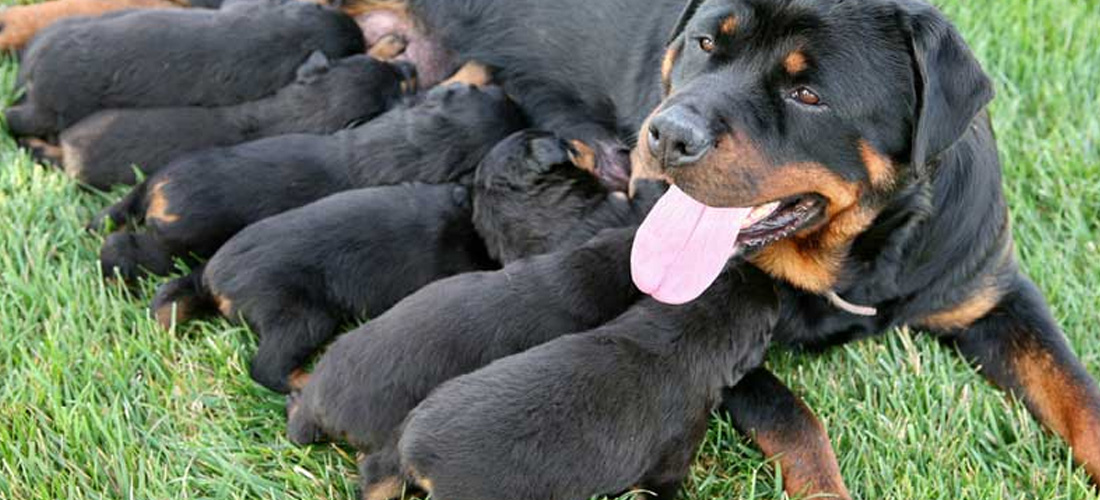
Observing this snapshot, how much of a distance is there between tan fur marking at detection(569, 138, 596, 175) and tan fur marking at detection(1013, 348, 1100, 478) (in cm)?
129

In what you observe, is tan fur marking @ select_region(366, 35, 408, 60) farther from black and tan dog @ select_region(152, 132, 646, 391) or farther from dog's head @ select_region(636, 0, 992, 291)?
dog's head @ select_region(636, 0, 992, 291)

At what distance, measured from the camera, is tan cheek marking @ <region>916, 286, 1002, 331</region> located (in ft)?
10.9

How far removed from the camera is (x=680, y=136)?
2734 millimetres

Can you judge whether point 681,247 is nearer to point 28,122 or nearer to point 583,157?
point 583,157

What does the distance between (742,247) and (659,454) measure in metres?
0.60

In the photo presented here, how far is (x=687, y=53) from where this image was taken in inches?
121

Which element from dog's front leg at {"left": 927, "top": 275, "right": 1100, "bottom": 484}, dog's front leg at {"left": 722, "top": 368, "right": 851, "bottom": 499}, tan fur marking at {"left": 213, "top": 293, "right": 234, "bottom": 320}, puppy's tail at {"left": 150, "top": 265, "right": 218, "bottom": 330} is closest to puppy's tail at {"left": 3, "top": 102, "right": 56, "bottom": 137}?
puppy's tail at {"left": 150, "top": 265, "right": 218, "bottom": 330}

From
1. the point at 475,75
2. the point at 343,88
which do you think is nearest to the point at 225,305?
the point at 343,88

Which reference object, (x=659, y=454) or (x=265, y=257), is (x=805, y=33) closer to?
(x=659, y=454)

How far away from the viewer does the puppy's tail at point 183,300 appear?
3348 mm

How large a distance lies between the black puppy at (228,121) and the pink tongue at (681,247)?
4.32 feet

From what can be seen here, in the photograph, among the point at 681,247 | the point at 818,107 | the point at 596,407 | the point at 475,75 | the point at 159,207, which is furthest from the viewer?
the point at 475,75

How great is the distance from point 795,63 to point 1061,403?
3.79 ft

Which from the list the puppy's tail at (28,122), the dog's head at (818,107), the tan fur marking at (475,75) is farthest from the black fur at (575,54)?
the puppy's tail at (28,122)
